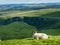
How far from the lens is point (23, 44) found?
29062mm

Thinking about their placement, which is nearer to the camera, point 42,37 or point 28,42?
point 28,42

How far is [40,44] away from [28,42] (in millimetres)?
2093

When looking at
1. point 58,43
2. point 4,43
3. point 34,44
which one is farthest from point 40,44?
point 4,43

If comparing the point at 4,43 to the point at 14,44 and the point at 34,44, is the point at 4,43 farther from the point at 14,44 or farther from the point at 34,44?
the point at 34,44

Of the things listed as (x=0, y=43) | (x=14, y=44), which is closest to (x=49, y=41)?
(x=14, y=44)

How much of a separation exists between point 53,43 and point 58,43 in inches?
27.3

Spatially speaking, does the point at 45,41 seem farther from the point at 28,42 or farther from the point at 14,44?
the point at 14,44

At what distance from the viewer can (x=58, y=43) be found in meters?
29.5

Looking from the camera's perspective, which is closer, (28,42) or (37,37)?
(28,42)

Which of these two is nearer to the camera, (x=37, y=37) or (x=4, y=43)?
(x=4, y=43)

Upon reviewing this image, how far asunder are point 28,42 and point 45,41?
2.41m

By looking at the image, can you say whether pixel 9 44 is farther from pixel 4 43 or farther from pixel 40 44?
pixel 40 44

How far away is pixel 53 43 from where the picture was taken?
2961 centimetres

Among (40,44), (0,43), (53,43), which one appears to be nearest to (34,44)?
(40,44)
